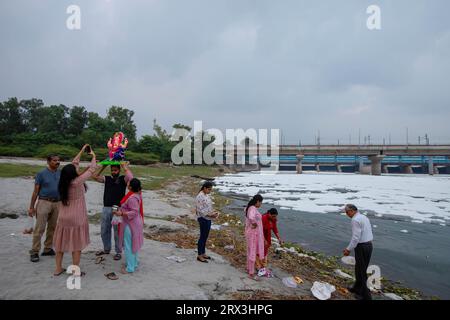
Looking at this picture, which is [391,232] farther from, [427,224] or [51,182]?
[51,182]

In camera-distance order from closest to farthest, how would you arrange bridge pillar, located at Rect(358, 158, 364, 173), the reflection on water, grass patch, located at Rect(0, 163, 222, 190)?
the reflection on water < grass patch, located at Rect(0, 163, 222, 190) < bridge pillar, located at Rect(358, 158, 364, 173)

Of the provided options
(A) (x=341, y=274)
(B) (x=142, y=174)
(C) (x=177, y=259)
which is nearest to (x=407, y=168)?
(B) (x=142, y=174)

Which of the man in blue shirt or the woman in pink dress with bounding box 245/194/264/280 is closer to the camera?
the man in blue shirt

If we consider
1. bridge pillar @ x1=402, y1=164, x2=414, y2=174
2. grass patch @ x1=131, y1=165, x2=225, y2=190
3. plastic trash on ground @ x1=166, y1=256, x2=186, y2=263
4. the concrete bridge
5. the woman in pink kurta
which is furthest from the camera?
bridge pillar @ x1=402, y1=164, x2=414, y2=174

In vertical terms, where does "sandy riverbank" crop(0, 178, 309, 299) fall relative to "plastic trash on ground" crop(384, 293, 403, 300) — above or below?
above

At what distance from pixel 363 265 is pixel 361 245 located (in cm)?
40

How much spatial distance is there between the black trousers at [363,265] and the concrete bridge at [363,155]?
6529cm

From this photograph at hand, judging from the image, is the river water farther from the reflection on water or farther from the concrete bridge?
the concrete bridge

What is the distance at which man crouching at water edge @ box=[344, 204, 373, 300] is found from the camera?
488 cm

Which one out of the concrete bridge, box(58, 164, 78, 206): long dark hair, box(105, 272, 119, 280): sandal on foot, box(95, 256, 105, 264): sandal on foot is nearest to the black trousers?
box(105, 272, 119, 280): sandal on foot

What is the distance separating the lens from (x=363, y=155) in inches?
2719

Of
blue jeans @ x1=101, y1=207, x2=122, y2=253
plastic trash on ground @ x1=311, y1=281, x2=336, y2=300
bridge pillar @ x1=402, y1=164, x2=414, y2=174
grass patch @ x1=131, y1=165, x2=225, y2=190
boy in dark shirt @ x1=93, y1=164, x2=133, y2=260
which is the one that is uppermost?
boy in dark shirt @ x1=93, y1=164, x2=133, y2=260

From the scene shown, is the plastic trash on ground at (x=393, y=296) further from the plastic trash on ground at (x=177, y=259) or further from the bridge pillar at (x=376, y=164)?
the bridge pillar at (x=376, y=164)

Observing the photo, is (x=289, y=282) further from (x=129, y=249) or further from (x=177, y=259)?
(x=129, y=249)
